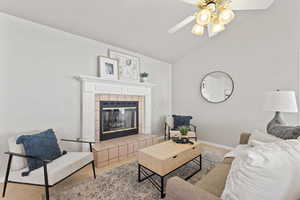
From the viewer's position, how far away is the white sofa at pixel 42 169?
149 centimetres

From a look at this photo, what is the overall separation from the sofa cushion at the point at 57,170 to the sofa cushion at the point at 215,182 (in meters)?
1.46

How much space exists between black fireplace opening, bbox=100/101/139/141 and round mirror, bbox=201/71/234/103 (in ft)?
6.15

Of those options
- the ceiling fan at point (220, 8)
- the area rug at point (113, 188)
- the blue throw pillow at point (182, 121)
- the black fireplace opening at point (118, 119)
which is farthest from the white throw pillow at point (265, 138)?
the black fireplace opening at point (118, 119)

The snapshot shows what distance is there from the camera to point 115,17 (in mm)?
2428

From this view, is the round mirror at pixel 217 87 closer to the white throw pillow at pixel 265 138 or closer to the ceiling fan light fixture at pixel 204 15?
the white throw pillow at pixel 265 138

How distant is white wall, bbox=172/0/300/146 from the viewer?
2.75 metres

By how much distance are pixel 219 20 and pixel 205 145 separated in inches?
117

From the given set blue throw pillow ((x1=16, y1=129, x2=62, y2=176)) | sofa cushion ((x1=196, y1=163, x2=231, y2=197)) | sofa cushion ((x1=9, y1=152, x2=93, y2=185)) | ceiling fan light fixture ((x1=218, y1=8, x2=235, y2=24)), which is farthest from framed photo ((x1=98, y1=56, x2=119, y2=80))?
sofa cushion ((x1=196, y1=163, x2=231, y2=197))

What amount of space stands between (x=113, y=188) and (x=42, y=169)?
87 cm

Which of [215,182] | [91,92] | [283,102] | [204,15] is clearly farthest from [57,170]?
[283,102]

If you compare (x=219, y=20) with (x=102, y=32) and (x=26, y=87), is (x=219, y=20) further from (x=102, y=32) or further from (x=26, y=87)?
(x=26, y=87)

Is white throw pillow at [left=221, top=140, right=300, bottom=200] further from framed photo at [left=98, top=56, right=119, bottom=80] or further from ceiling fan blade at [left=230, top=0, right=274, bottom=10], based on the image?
framed photo at [left=98, top=56, right=119, bottom=80]

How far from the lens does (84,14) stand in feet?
7.36

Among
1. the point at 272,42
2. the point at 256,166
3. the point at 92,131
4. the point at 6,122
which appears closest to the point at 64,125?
the point at 92,131
